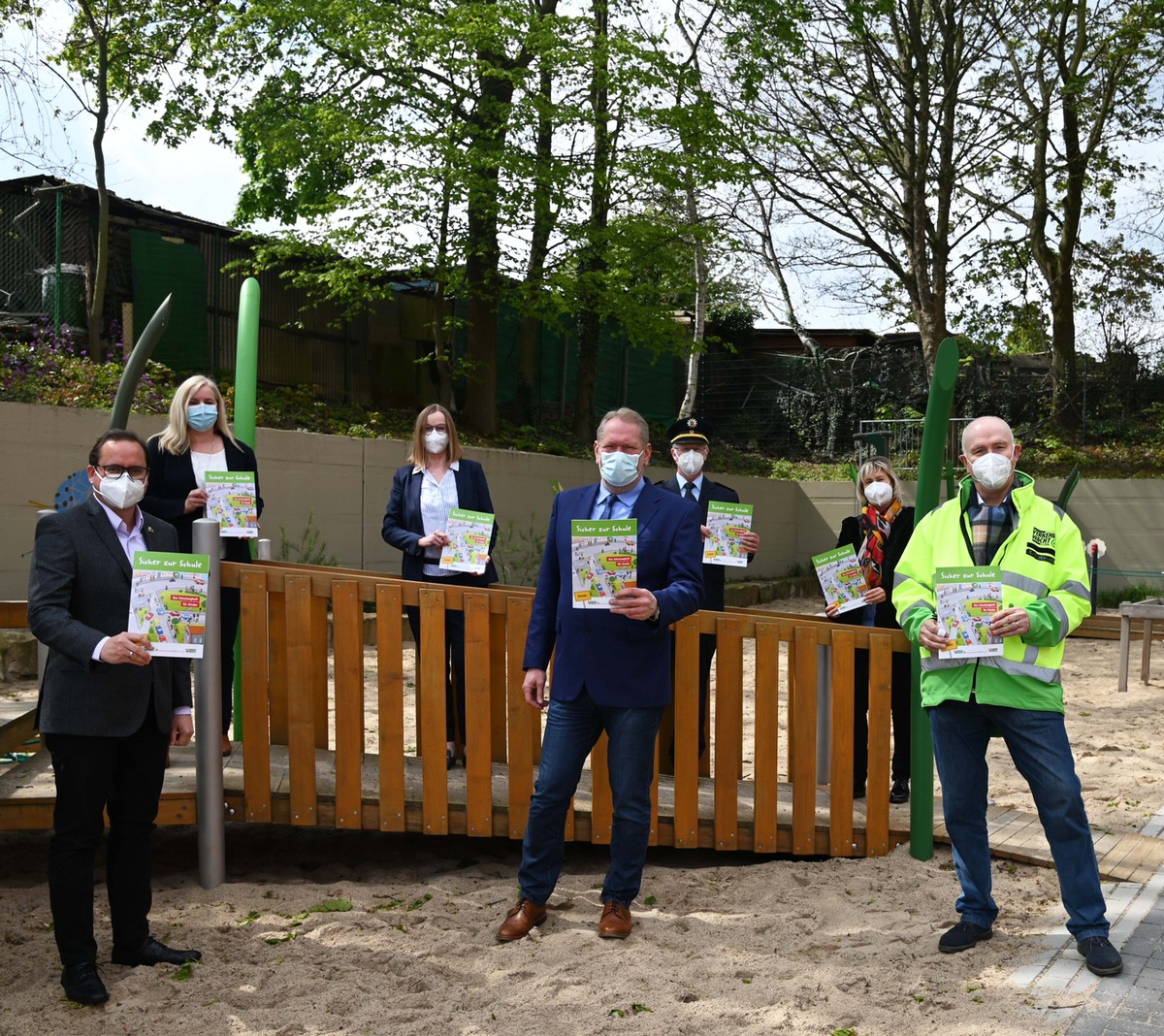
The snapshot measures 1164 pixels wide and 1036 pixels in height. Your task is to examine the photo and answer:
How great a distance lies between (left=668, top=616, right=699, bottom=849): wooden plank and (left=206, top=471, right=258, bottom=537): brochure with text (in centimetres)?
201

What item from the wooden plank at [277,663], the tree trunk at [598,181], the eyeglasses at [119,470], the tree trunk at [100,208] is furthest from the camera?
the tree trunk at [598,181]

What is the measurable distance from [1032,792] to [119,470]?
3354mm

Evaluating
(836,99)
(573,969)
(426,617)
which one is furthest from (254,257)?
(573,969)

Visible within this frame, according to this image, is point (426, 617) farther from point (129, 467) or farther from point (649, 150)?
point (649, 150)

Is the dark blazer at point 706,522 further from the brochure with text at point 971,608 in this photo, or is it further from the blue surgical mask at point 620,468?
the brochure with text at point 971,608

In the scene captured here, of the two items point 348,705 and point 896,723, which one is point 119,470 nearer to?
point 348,705

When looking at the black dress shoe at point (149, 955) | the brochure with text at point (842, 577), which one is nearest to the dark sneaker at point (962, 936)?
the brochure with text at point (842, 577)

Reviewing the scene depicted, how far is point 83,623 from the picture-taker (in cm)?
396

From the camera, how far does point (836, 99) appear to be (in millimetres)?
20859

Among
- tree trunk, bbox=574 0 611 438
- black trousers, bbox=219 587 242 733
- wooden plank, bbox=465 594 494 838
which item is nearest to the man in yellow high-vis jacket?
wooden plank, bbox=465 594 494 838

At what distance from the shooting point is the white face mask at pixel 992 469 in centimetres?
413

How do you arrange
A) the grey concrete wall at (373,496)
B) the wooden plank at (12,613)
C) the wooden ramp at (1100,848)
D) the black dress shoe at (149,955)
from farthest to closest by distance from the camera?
the grey concrete wall at (373,496) < the wooden plank at (12,613) < the wooden ramp at (1100,848) < the black dress shoe at (149,955)

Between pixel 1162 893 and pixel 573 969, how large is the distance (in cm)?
239

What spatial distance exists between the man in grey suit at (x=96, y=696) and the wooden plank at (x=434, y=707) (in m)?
1.31
